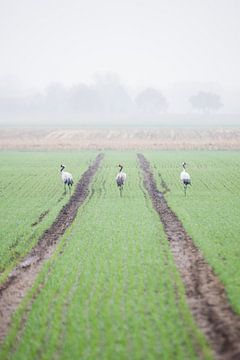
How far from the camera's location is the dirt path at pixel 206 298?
1071 cm

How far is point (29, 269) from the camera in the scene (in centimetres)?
1720

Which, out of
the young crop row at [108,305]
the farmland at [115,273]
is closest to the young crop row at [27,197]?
the farmland at [115,273]

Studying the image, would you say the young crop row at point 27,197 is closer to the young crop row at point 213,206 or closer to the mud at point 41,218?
the mud at point 41,218

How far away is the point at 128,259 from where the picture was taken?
17.4 m

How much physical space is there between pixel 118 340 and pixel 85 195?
22.8 m

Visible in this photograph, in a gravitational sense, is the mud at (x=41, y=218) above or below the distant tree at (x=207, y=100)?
below

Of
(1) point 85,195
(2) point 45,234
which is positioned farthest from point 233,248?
(1) point 85,195

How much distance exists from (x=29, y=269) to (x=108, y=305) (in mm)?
5847

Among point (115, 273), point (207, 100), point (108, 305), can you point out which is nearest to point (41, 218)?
point (115, 273)

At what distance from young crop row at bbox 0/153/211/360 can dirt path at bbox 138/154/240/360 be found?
0.41 meters

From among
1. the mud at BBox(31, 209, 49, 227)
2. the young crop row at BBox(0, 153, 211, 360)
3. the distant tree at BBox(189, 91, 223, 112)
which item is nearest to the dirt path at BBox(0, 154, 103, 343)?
the young crop row at BBox(0, 153, 211, 360)

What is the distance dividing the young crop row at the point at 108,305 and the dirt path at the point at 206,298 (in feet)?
1.36

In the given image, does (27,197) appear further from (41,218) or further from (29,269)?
(29,269)

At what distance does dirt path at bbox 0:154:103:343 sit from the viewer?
13648 millimetres
